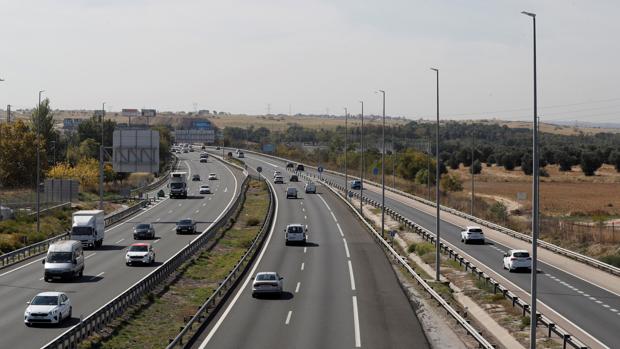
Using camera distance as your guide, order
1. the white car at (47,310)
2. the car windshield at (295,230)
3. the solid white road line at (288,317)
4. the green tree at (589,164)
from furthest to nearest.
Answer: the green tree at (589,164) < the car windshield at (295,230) < the solid white road line at (288,317) < the white car at (47,310)

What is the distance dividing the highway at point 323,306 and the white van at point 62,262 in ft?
30.7

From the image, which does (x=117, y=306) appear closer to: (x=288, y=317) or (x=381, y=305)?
(x=288, y=317)

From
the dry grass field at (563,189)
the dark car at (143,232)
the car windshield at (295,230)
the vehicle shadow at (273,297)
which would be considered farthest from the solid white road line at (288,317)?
the dry grass field at (563,189)

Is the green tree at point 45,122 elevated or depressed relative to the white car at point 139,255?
elevated

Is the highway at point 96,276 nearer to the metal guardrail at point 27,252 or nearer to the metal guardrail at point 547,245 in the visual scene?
the metal guardrail at point 27,252

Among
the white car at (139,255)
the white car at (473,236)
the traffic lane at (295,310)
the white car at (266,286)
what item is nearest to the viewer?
the traffic lane at (295,310)

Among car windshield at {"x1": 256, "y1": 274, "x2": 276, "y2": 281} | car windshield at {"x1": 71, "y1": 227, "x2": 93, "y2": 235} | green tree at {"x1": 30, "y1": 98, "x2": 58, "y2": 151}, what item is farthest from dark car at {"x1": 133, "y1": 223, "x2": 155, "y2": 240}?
green tree at {"x1": 30, "y1": 98, "x2": 58, "y2": 151}

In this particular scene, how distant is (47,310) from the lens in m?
32.4

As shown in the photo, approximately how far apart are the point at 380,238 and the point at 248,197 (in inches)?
1937

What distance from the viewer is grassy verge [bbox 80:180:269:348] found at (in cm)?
3073

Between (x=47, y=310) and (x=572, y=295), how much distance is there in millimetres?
25998

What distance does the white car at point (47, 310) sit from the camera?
32.3 m

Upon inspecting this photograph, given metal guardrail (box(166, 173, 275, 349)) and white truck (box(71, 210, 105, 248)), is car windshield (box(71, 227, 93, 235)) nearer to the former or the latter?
white truck (box(71, 210, 105, 248))

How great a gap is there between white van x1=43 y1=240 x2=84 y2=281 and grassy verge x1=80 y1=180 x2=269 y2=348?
568 cm
